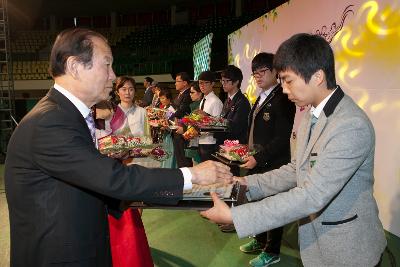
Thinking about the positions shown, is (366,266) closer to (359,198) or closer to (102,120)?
(359,198)

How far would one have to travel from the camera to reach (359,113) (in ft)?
4.44

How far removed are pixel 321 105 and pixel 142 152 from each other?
1.31 meters

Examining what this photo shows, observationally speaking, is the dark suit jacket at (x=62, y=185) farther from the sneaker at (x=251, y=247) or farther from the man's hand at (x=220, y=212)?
the sneaker at (x=251, y=247)

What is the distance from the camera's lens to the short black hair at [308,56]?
1.37 m

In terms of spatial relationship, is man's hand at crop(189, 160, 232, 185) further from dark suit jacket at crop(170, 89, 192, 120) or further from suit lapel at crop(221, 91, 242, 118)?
dark suit jacket at crop(170, 89, 192, 120)

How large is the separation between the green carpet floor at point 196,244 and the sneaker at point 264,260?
0.20ft

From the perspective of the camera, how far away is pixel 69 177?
1.16 meters

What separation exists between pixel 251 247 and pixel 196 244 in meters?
0.53

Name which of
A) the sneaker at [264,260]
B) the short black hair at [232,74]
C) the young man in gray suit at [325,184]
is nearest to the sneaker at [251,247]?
the sneaker at [264,260]

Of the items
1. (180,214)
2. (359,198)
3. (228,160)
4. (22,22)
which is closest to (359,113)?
(359,198)

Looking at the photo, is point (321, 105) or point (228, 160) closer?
point (321, 105)

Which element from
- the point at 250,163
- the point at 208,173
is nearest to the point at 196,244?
the point at 250,163

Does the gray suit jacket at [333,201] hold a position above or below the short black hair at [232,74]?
below

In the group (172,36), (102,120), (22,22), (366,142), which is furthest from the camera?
(22,22)
